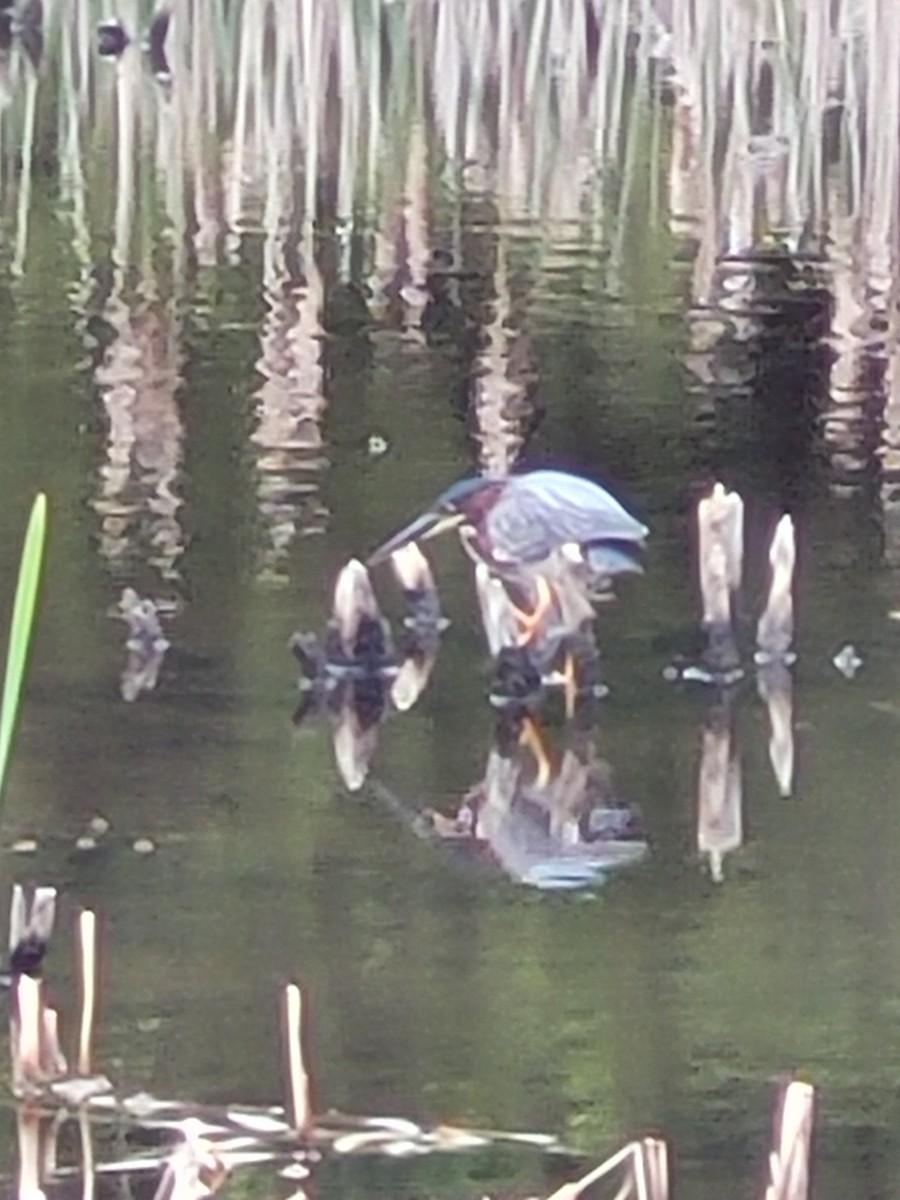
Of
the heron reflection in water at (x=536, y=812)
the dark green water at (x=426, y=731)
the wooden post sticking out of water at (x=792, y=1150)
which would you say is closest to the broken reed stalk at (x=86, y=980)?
the dark green water at (x=426, y=731)

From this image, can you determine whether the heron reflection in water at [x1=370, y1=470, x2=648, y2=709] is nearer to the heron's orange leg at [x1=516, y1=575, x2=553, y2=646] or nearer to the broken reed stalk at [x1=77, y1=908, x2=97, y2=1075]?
the heron's orange leg at [x1=516, y1=575, x2=553, y2=646]

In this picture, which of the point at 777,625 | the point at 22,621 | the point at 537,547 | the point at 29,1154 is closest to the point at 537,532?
the point at 537,547

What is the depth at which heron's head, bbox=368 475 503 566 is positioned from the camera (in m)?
1.00

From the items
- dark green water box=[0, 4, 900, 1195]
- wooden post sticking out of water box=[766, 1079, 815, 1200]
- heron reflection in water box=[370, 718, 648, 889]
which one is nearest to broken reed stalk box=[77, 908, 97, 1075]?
dark green water box=[0, 4, 900, 1195]

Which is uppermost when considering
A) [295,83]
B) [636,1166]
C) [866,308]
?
[295,83]

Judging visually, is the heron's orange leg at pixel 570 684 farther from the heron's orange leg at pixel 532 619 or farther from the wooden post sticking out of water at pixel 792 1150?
the wooden post sticking out of water at pixel 792 1150

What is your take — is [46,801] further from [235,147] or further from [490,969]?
[235,147]

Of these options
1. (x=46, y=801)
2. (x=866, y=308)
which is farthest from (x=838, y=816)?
(x=46, y=801)

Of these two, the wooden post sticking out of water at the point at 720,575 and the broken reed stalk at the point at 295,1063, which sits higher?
the wooden post sticking out of water at the point at 720,575

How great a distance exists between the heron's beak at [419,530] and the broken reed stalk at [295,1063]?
0.18m

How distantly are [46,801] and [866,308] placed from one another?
41 cm

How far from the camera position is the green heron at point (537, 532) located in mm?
993

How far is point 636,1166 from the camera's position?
3.09 feet

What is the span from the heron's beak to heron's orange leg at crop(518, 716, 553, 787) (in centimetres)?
9
